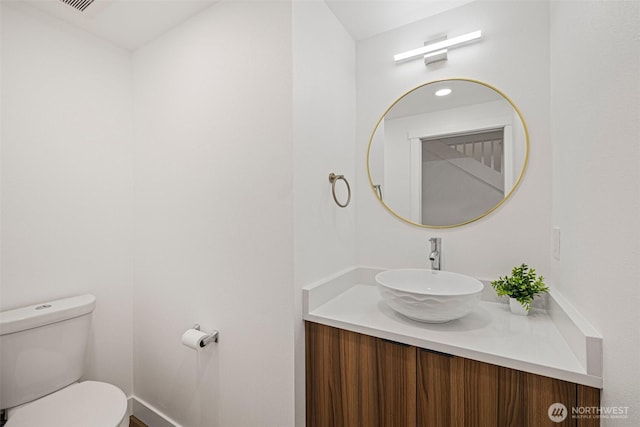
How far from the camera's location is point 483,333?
101 centimetres

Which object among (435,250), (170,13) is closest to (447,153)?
(435,250)

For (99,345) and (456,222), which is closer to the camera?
(456,222)

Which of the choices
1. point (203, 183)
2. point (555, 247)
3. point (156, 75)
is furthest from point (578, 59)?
point (156, 75)

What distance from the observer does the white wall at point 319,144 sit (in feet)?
3.87

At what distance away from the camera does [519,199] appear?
132 cm

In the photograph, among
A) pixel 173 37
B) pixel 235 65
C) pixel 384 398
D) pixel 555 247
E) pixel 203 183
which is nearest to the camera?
pixel 384 398

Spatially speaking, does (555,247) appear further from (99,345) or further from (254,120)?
(99,345)

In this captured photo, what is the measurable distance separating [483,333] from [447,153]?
0.90m

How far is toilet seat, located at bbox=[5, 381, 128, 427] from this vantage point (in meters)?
1.12

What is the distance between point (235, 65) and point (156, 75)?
71cm

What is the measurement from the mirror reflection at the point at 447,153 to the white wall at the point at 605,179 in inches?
10.7

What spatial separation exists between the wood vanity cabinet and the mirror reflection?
0.75 metres

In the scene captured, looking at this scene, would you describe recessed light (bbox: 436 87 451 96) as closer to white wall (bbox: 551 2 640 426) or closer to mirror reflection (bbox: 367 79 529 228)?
mirror reflection (bbox: 367 79 529 228)

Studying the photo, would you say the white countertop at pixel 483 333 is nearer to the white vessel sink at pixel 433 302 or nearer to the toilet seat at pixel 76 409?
the white vessel sink at pixel 433 302
